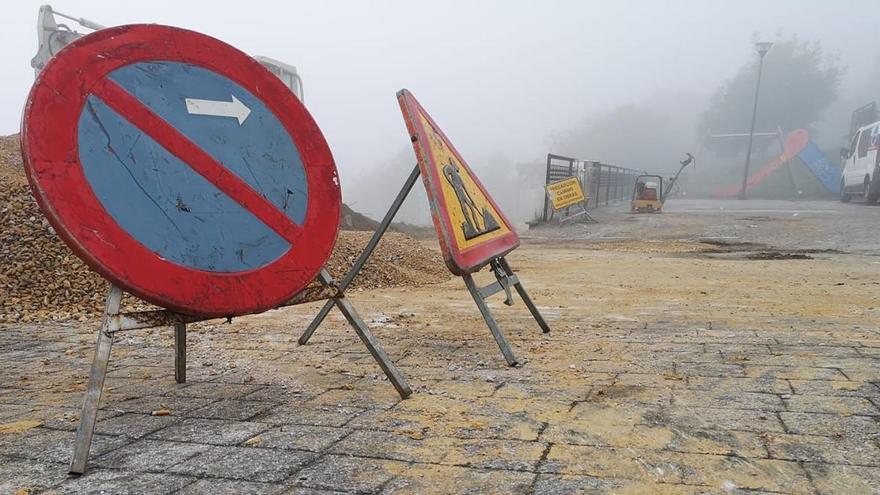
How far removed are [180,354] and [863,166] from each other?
22260mm

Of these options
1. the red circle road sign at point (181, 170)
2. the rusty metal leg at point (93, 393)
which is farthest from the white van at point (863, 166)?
the rusty metal leg at point (93, 393)

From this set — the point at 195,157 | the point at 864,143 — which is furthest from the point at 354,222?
the point at 864,143

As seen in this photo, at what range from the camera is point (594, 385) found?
9.59 ft

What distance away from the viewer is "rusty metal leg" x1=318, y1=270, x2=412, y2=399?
8.64ft

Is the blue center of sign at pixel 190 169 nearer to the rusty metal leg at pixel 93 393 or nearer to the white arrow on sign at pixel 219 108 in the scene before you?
the white arrow on sign at pixel 219 108

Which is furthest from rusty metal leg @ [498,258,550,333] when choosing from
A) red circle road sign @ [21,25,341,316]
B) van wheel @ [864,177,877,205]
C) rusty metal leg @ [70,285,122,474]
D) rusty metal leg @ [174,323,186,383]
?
van wheel @ [864,177,877,205]

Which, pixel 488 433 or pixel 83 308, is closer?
pixel 488 433

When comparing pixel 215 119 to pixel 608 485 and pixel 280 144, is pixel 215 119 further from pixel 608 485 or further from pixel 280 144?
pixel 608 485

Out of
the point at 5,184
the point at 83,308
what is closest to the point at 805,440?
the point at 83,308

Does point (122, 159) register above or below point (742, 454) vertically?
above

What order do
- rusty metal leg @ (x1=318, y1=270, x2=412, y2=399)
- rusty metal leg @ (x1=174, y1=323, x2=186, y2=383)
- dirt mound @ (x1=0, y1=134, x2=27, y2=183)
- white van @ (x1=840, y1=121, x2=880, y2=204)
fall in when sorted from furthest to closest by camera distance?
white van @ (x1=840, y1=121, x2=880, y2=204) → dirt mound @ (x1=0, y1=134, x2=27, y2=183) → rusty metal leg @ (x1=174, y1=323, x2=186, y2=383) → rusty metal leg @ (x1=318, y1=270, x2=412, y2=399)

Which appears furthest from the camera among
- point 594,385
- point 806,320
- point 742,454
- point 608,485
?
point 806,320

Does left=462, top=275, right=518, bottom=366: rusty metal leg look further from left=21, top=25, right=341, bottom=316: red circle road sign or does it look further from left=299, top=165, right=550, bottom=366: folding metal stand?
left=21, top=25, right=341, bottom=316: red circle road sign

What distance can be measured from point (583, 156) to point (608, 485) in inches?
2226
